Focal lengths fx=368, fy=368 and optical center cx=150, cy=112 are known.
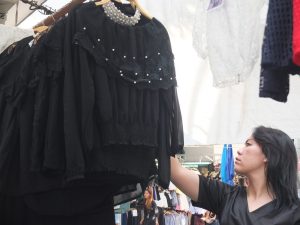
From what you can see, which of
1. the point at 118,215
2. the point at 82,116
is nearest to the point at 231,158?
the point at 118,215

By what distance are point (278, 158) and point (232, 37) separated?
2.31 ft

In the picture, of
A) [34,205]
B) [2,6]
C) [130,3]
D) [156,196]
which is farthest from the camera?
[156,196]

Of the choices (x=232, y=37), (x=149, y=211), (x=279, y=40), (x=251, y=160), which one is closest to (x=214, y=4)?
(x=232, y=37)

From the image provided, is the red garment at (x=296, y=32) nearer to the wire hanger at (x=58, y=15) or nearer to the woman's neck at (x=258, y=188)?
the wire hanger at (x=58, y=15)

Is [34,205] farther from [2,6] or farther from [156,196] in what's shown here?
[156,196]

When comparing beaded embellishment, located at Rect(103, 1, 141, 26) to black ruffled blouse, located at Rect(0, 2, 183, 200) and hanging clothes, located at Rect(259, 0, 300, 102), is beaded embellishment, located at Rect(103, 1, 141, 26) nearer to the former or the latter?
black ruffled blouse, located at Rect(0, 2, 183, 200)

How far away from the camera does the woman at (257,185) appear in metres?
Answer: 1.60

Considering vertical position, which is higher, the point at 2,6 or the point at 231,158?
the point at 2,6

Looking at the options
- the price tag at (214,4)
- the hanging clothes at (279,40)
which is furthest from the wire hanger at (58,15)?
the hanging clothes at (279,40)

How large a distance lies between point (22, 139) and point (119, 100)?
12.9 inches

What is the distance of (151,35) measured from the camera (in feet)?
4.27

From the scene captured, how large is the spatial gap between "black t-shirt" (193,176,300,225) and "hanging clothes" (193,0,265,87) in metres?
0.63

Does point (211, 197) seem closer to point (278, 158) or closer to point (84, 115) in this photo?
point (278, 158)

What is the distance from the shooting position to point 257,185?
5.61 ft
